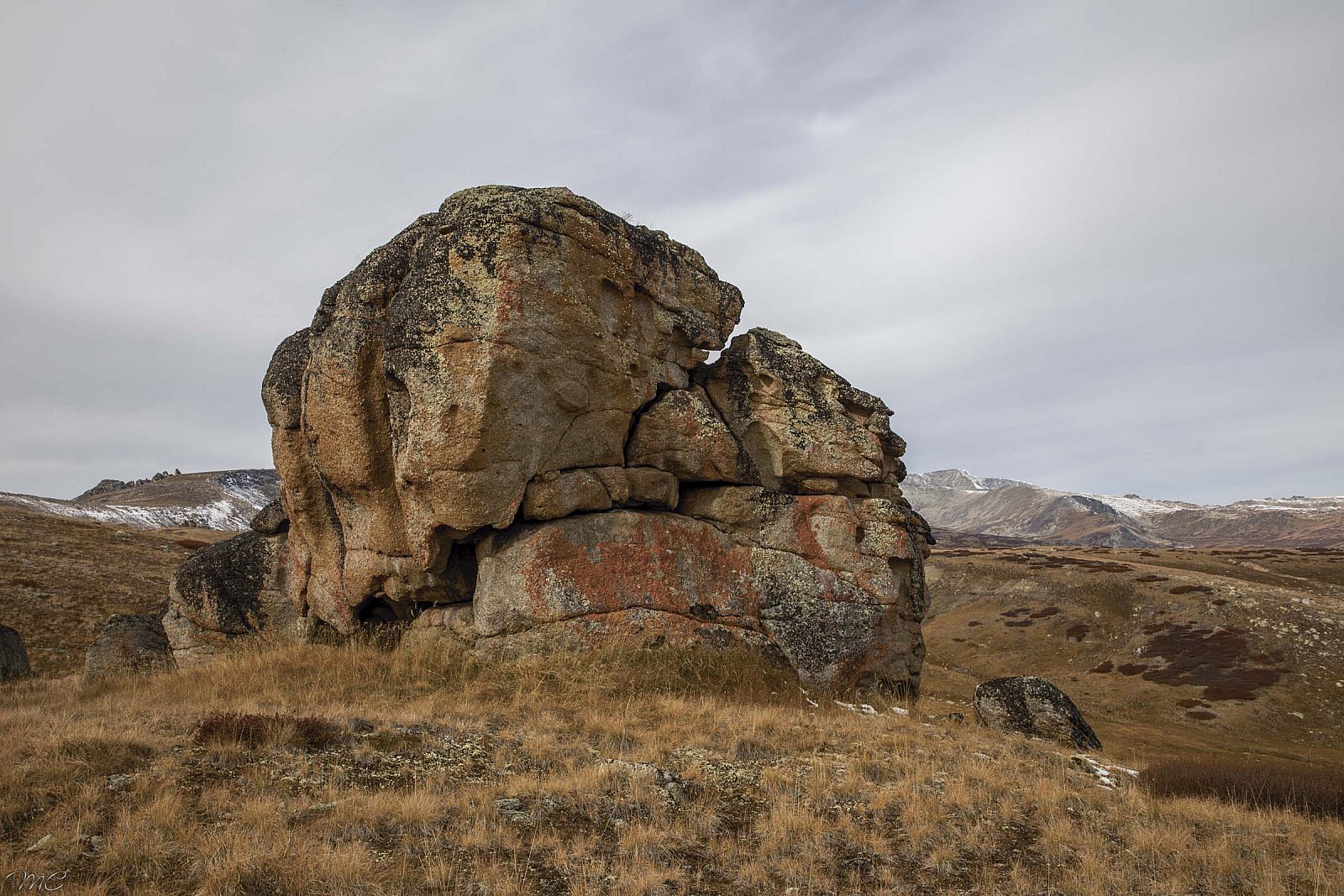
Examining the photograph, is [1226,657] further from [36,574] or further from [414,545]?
[36,574]

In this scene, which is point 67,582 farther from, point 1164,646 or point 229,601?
point 1164,646

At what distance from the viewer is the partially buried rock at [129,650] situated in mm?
16953

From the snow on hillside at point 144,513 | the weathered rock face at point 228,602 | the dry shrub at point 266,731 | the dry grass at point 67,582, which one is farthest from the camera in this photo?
the snow on hillside at point 144,513

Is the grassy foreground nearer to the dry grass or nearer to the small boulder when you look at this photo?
the small boulder

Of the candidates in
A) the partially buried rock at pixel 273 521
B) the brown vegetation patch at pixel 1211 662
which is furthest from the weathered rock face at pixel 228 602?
the brown vegetation patch at pixel 1211 662

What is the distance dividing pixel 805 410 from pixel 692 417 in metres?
3.18

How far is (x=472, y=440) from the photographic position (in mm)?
13844

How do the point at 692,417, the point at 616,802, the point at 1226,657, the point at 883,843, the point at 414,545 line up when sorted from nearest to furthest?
the point at 883,843 < the point at 616,802 < the point at 414,545 < the point at 692,417 < the point at 1226,657

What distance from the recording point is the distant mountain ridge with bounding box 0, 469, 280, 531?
90125mm

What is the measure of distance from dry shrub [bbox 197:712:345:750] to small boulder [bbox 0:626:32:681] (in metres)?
14.1

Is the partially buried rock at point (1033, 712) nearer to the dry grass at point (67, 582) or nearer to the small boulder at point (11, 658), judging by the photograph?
the small boulder at point (11, 658)

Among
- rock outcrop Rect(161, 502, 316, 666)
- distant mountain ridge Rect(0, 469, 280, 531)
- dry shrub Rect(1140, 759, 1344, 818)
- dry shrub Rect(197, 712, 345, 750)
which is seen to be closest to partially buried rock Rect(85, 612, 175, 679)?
rock outcrop Rect(161, 502, 316, 666)

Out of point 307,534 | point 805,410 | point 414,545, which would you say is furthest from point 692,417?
point 307,534

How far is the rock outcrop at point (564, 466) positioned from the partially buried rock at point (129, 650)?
0.53 metres
